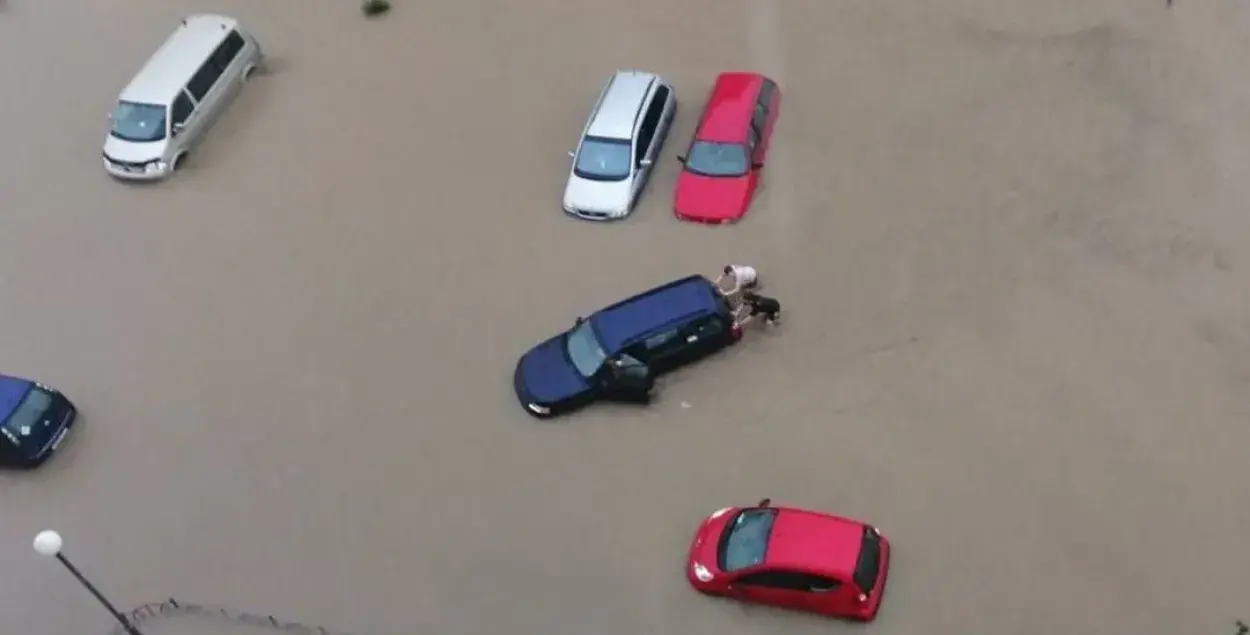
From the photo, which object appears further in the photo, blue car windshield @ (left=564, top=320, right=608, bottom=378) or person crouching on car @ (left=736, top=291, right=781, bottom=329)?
person crouching on car @ (left=736, top=291, right=781, bottom=329)

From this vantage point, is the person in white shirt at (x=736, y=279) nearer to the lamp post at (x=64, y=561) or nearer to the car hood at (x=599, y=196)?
the car hood at (x=599, y=196)

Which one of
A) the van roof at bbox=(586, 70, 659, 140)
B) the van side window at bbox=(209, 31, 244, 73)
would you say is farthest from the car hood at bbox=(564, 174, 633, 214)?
the van side window at bbox=(209, 31, 244, 73)

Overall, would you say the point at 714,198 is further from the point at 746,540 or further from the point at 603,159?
the point at 746,540

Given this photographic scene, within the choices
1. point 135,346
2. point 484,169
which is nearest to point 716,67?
point 484,169

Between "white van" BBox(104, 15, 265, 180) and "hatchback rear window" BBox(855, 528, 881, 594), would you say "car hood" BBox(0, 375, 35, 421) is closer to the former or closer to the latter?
"white van" BBox(104, 15, 265, 180)

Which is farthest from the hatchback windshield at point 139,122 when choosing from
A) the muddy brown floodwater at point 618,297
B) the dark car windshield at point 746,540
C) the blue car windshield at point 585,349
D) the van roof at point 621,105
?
the dark car windshield at point 746,540
